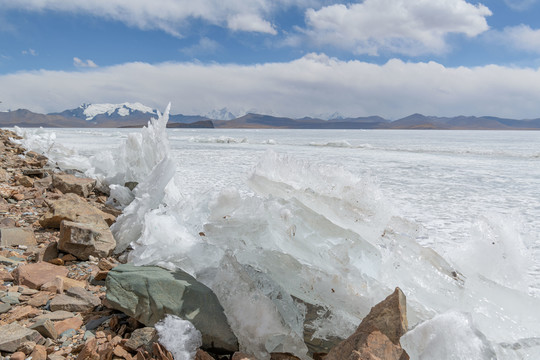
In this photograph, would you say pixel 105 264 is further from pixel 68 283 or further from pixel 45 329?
pixel 45 329

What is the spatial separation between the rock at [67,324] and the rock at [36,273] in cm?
54

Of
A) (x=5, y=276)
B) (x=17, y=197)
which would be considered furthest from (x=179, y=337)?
(x=17, y=197)

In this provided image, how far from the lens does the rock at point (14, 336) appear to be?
5.83 feet

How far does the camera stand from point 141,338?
1888mm

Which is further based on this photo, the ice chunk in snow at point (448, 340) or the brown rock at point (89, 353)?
the brown rock at point (89, 353)

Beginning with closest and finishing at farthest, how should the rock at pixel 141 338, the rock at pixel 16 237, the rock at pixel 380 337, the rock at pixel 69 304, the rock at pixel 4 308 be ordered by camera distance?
the rock at pixel 380 337 → the rock at pixel 141 338 → the rock at pixel 4 308 → the rock at pixel 69 304 → the rock at pixel 16 237

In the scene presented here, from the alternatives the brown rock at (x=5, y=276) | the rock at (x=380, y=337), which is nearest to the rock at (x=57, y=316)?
the brown rock at (x=5, y=276)

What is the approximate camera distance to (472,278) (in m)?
2.47

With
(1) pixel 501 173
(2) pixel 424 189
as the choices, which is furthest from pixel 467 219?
(1) pixel 501 173

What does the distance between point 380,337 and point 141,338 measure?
46.2 inches

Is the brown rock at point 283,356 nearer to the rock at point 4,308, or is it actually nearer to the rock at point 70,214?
the rock at point 4,308

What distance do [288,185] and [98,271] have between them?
159 cm

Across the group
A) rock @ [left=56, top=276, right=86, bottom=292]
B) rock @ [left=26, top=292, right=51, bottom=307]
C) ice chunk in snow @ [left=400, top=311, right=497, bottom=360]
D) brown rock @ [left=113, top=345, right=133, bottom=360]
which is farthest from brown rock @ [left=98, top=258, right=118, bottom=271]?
ice chunk in snow @ [left=400, top=311, right=497, bottom=360]

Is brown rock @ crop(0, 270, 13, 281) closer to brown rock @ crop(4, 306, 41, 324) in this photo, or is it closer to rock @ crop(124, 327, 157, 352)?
brown rock @ crop(4, 306, 41, 324)
